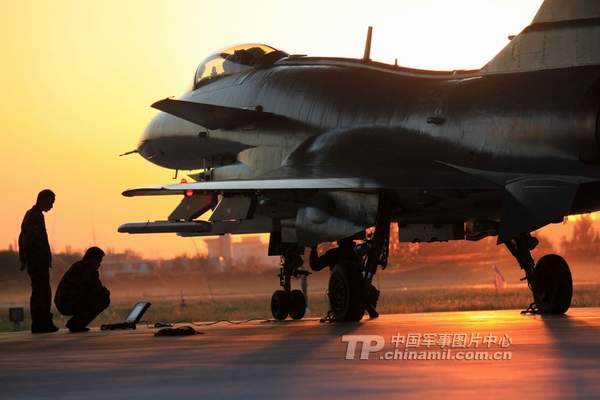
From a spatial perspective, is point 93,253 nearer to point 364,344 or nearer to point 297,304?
point 297,304

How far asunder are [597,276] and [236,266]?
24527 mm

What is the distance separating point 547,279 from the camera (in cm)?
2000

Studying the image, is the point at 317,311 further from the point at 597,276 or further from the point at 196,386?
the point at 597,276

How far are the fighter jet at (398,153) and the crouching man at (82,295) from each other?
125 centimetres

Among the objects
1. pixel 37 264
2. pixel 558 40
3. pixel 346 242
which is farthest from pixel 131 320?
pixel 558 40

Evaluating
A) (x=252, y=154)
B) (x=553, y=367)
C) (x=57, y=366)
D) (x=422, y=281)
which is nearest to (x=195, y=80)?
(x=252, y=154)

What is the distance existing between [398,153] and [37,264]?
5836 mm

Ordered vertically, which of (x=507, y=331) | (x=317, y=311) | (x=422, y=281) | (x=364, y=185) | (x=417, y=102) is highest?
(x=417, y=102)

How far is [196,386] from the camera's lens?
9820 mm

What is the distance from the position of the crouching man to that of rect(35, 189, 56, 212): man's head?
3.43 ft

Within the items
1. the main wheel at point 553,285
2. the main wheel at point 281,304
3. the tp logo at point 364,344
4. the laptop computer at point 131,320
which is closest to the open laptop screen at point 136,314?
the laptop computer at point 131,320

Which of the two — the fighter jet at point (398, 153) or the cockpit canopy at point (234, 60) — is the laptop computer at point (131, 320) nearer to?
the fighter jet at point (398, 153)

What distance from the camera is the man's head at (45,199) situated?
66.8 feet

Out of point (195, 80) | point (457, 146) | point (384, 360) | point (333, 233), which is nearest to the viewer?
point (384, 360)
